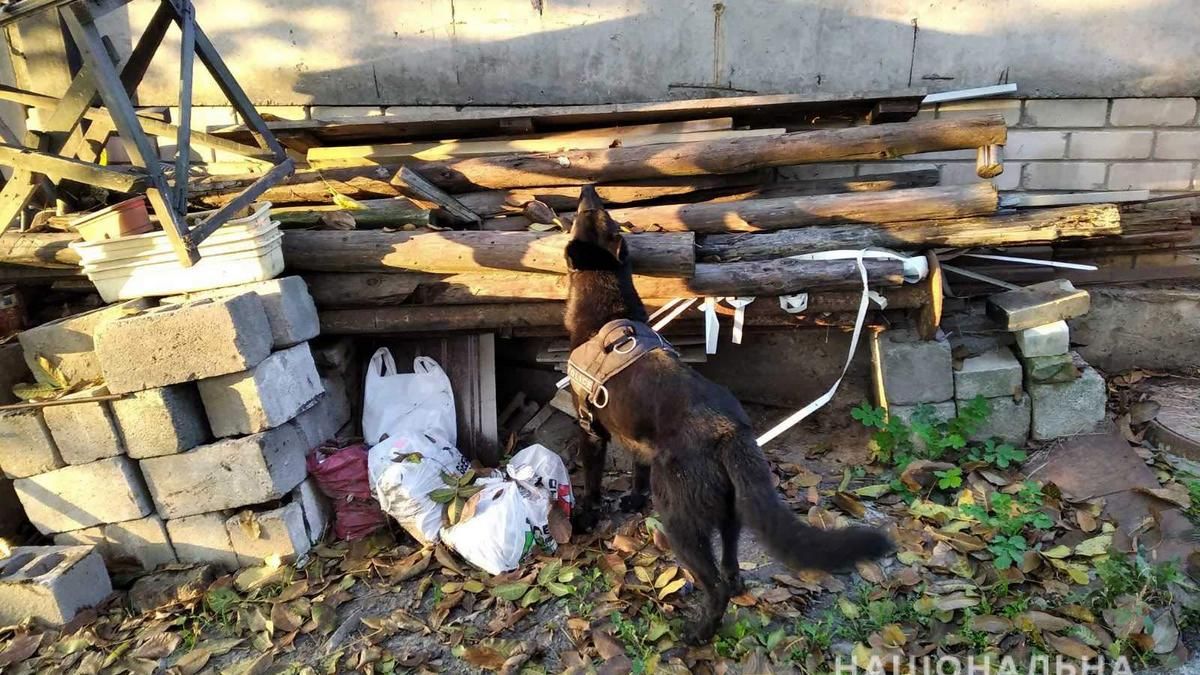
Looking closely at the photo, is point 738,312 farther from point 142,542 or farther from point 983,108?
point 142,542

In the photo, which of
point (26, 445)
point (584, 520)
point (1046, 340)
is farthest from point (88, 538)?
point (1046, 340)

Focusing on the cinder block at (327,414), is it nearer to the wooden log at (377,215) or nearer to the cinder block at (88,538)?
the wooden log at (377,215)

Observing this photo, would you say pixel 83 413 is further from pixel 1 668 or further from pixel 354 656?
pixel 354 656

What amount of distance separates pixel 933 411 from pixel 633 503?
79.9 inches

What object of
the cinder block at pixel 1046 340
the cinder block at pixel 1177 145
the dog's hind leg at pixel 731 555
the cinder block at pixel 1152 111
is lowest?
the dog's hind leg at pixel 731 555

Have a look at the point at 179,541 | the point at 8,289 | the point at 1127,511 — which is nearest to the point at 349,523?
the point at 179,541

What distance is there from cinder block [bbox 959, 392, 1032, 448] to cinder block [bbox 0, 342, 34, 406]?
5923mm

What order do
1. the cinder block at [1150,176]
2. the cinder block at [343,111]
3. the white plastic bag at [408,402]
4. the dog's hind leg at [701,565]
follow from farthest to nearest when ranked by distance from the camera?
the cinder block at [343,111]
the cinder block at [1150,176]
the white plastic bag at [408,402]
the dog's hind leg at [701,565]

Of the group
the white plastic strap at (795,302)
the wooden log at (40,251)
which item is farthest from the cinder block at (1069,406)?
the wooden log at (40,251)

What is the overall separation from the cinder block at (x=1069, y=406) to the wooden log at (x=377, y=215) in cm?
418

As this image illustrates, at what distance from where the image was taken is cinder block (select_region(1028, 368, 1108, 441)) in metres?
4.12

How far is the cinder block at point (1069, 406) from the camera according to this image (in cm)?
412

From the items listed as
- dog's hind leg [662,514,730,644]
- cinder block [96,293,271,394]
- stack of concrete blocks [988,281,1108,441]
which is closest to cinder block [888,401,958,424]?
stack of concrete blocks [988,281,1108,441]

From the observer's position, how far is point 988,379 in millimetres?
4168
